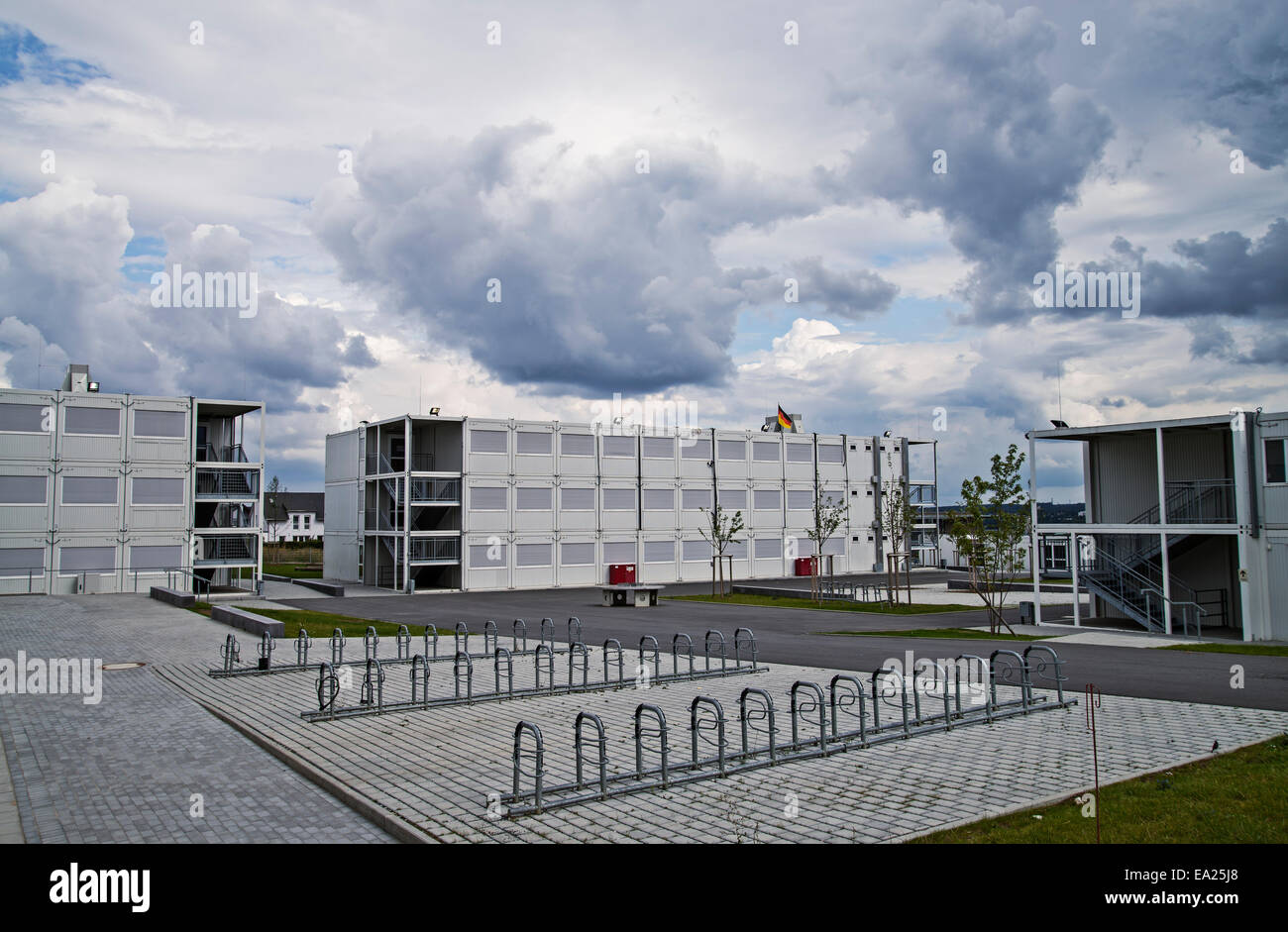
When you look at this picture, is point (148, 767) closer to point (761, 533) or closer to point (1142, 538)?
point (1142, 538)

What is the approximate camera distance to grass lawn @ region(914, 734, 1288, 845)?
292 inches

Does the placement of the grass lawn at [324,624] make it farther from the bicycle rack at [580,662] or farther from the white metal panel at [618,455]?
the white metal panel at [618,455]

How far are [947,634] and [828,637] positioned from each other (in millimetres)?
3372

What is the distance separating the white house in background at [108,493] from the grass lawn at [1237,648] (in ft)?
130

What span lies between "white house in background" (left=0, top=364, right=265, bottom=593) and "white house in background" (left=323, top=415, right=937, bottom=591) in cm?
831

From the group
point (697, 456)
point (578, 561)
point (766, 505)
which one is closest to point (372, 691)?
point (578, 561)

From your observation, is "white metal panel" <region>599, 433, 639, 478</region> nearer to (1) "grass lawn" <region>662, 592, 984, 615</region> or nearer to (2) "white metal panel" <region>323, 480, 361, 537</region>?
(1) "grass lawn" <region>662, 592, 984, 615</region>

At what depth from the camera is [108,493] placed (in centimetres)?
4250

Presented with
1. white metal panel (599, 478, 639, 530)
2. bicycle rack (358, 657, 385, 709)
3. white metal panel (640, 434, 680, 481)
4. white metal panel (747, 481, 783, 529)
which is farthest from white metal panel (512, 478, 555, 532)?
bicycle rack (358, 657, 385, 709)

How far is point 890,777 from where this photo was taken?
9.69 metres

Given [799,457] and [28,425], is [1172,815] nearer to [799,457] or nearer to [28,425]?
[28,425]

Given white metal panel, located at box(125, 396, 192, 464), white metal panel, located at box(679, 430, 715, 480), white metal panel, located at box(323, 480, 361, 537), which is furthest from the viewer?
white metal panel, located at box(679, 430, 715, 480)
